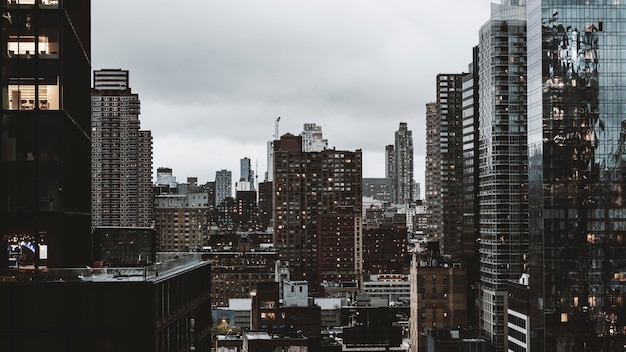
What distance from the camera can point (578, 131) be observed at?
119 m

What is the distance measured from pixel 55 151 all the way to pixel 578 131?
8632 cm

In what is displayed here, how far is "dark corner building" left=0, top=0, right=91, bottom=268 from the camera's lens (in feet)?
150

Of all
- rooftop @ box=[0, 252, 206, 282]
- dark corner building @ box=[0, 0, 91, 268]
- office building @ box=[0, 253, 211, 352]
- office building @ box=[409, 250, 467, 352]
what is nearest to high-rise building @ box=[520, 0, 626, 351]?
office building @ box=[409, 250, 467, 352]

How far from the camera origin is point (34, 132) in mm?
46125

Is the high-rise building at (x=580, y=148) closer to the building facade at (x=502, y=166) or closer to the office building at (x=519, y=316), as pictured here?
the office building at (x=519, y=316)

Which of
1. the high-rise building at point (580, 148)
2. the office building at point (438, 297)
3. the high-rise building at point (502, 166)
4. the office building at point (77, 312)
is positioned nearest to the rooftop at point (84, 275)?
the office building at point (77, 312)

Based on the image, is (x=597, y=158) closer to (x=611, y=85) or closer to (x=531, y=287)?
(x=611, y=85)

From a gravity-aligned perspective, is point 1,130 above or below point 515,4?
below

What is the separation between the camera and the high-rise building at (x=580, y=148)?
11850cm

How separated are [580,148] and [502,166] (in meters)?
60.7

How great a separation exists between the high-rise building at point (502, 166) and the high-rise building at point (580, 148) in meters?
54.1

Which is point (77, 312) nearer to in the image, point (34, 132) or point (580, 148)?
point (34, 132)

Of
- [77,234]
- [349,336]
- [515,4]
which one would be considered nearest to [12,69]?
[77,234]

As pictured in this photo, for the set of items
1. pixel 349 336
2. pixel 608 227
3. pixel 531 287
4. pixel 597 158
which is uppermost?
pixel 597 158
